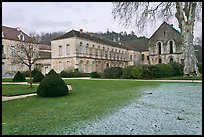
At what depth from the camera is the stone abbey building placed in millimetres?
41156

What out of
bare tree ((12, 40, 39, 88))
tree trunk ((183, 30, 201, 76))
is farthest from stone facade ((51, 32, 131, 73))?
tree trunk ((183, 30, 201, 76))

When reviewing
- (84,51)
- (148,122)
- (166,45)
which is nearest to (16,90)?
(148,122)

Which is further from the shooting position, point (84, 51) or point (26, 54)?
point (84, 51)

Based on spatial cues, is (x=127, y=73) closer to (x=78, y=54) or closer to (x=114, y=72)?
(x=114, y=72)

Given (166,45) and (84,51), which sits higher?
(166,45)

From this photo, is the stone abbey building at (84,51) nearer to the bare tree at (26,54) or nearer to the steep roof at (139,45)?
the steep roof at (139,45)

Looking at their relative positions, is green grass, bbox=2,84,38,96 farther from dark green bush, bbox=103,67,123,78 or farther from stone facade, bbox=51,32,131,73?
stone facade, bbox=51,32,131,73

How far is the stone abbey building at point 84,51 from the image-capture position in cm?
4116

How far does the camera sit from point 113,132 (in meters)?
4.27

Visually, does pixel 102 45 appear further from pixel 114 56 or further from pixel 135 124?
pixel 135 124

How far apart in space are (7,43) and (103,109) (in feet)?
129

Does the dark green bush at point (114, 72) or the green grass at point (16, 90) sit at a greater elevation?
the dark green bush at point (114, 72)

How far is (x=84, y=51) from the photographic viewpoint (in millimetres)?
43469

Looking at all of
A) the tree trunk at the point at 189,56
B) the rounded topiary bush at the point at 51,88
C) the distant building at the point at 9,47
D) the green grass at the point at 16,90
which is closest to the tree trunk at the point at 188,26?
the tree trunk at the point at 189,56
